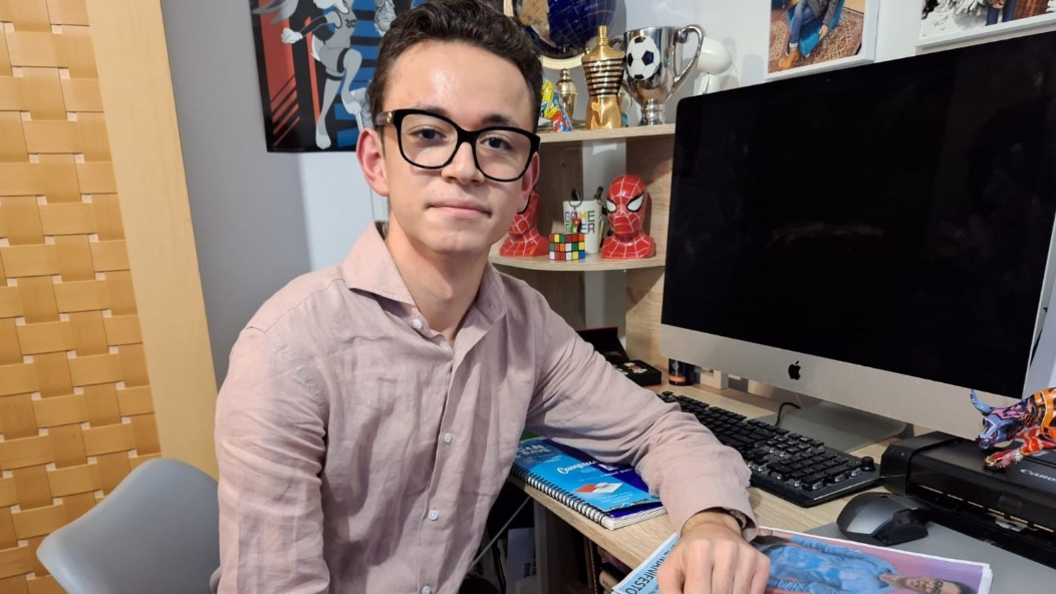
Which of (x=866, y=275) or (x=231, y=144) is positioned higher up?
(x=231, y=144)

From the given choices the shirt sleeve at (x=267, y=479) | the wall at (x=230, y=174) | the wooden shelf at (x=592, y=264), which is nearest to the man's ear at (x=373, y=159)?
the shirt sleeve at (x=267, y=479)

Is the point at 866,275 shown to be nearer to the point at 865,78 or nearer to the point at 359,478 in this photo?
the point at 865,78

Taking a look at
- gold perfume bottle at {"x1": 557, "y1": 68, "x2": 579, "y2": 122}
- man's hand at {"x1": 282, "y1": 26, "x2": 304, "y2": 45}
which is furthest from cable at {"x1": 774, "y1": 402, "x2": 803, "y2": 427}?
man's hand at {"x1": 282, "y1": 26, "x2": 304, "y2": 45}

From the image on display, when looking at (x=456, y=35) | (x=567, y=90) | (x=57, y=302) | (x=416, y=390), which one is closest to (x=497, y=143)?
(x=456, y=35)

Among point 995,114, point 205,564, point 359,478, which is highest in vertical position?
point 995,114

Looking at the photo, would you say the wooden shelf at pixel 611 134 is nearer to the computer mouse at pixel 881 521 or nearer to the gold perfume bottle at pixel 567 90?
the gold perfume bottle at pixel 567 90

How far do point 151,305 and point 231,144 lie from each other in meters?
0.54

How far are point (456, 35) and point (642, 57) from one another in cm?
62

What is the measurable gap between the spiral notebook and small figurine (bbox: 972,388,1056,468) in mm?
392

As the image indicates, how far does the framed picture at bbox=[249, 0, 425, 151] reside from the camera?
5.84 ft

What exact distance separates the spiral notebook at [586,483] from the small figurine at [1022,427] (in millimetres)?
392

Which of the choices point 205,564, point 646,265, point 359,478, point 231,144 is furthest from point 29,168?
point 646,265

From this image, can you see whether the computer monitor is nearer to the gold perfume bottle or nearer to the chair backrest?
the gold perfume bottle

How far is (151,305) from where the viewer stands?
147 centimetres
